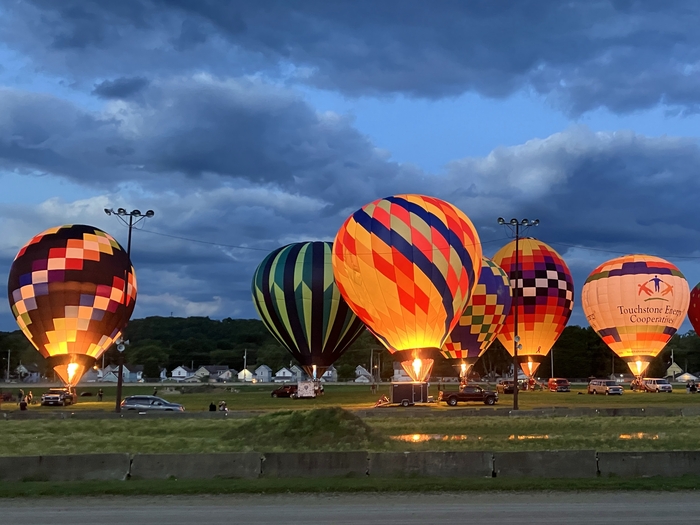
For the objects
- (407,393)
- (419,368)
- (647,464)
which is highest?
(419,368)

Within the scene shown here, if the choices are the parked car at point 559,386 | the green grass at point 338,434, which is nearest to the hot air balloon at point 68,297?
the green grass at point 338,434

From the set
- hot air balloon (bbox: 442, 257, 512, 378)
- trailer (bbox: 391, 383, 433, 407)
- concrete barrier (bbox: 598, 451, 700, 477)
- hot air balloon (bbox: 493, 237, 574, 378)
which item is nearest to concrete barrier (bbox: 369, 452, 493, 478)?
concrete barrier (bbox: 598, 451, 700, 477)

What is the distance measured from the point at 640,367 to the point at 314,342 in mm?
29074

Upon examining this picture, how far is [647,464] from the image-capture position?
16.3 m

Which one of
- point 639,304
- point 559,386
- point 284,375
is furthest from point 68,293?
point 284,375

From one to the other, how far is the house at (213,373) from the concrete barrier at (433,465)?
423 ft

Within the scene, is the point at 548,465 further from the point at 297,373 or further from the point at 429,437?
the point at 297,373

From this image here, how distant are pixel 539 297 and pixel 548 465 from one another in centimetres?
5088

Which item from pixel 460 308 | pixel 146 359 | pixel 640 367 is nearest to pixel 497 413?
pixel 460 308

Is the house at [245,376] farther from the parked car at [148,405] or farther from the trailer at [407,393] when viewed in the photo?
the trailer at [407,393]

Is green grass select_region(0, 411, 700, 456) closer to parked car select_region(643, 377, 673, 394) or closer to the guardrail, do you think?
the guardrail

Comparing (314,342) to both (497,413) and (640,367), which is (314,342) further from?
(640,367)

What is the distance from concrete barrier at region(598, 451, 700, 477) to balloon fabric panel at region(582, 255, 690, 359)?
49.6 meters

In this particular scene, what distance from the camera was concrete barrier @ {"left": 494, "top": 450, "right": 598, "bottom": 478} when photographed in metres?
16.3
